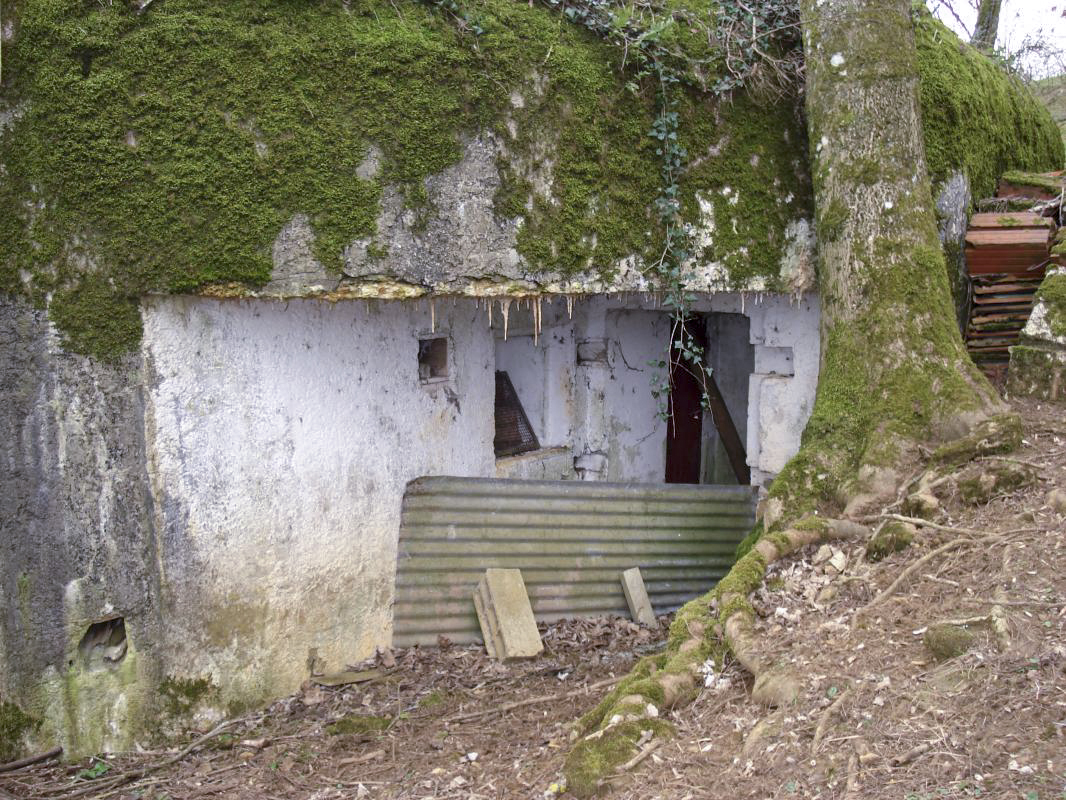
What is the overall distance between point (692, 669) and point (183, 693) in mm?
2606

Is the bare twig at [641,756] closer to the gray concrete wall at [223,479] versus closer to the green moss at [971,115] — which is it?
the gray concrete wall at [223,479]

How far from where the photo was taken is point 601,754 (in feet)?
11.4

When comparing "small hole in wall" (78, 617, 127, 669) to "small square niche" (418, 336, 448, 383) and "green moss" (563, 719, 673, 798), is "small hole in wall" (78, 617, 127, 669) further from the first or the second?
"small square niche" (418, 336, 448, 383)

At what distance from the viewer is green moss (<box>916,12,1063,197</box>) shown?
18.9ft

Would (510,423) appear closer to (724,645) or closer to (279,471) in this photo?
(279,471)

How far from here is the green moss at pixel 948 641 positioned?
10.3 ft

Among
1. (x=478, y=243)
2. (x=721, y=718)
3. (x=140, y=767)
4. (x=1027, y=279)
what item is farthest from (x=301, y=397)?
(x=1027, y=279)

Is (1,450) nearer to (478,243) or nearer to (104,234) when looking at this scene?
(104,234)

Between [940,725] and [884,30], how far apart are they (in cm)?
355

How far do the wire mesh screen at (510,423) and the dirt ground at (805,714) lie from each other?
238cm

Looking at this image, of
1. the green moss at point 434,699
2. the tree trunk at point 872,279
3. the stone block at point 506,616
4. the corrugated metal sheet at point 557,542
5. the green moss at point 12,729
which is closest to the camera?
the green moss at point 12,729

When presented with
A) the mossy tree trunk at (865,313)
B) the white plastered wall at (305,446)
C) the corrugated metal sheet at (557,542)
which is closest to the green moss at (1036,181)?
the white plastered wall at (305,446)

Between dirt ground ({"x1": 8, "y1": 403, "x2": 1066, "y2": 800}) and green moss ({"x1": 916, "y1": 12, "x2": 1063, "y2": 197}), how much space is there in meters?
1.93

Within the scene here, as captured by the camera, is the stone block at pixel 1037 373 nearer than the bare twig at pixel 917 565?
No
